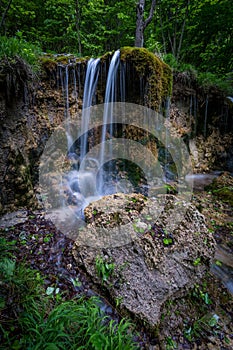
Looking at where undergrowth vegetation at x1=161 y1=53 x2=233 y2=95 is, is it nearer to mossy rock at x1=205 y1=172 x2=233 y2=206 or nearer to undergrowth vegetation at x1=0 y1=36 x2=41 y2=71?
mossy rock at x1=205 y1=172 x2=233 y2=206

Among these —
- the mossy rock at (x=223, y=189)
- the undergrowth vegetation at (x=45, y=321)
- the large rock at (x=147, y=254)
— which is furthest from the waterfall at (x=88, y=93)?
the mossy rock at (x=223, y=189)

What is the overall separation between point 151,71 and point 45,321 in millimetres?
5160

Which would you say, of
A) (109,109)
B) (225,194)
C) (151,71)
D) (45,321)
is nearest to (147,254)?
(45,321)

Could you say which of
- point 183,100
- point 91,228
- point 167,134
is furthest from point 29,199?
point 183,100

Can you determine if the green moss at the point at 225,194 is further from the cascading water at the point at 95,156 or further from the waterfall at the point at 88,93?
the waterfall at the point at 88,93

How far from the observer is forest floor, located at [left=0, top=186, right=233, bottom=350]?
6.69 ft

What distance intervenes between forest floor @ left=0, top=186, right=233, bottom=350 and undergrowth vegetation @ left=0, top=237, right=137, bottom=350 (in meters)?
0.18

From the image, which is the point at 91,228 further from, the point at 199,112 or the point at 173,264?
the point at 199,112

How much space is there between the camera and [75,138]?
17.9 ft

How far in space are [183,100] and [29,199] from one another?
6306 millimetres

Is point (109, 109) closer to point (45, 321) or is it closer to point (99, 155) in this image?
point (99, 155)

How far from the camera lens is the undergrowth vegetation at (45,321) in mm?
1531

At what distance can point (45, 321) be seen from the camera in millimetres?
1746

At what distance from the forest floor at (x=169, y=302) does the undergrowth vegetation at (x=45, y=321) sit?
0.18 meters
